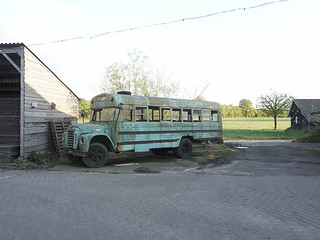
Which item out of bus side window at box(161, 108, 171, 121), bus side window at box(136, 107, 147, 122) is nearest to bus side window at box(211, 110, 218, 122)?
bus side window at box(161, 108, 171, 121)

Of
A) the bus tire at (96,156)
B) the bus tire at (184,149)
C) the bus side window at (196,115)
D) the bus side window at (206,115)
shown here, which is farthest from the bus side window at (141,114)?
the bus side window at (206,115)

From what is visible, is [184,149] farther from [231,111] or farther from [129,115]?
[231,111]

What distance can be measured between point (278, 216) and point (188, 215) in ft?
5.25

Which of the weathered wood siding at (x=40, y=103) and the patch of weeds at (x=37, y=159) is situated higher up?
the weathered wood siding at (x=40, y=103)

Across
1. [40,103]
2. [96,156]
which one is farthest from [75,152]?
[40,103]

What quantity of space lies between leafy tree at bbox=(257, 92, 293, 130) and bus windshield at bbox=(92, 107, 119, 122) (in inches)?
Answer: 1492

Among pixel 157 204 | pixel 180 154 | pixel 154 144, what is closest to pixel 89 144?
pixel 154 144

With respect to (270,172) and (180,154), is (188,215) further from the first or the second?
(180,154)

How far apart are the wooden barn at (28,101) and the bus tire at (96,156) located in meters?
3.05

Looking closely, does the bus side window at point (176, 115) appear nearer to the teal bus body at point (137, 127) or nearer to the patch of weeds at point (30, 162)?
the teal bus body at point (137, 127)

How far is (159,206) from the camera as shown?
518 centimetres

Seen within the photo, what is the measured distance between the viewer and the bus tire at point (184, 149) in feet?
40.3

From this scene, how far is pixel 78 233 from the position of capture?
3818mm

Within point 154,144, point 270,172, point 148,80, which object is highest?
point 148,80
